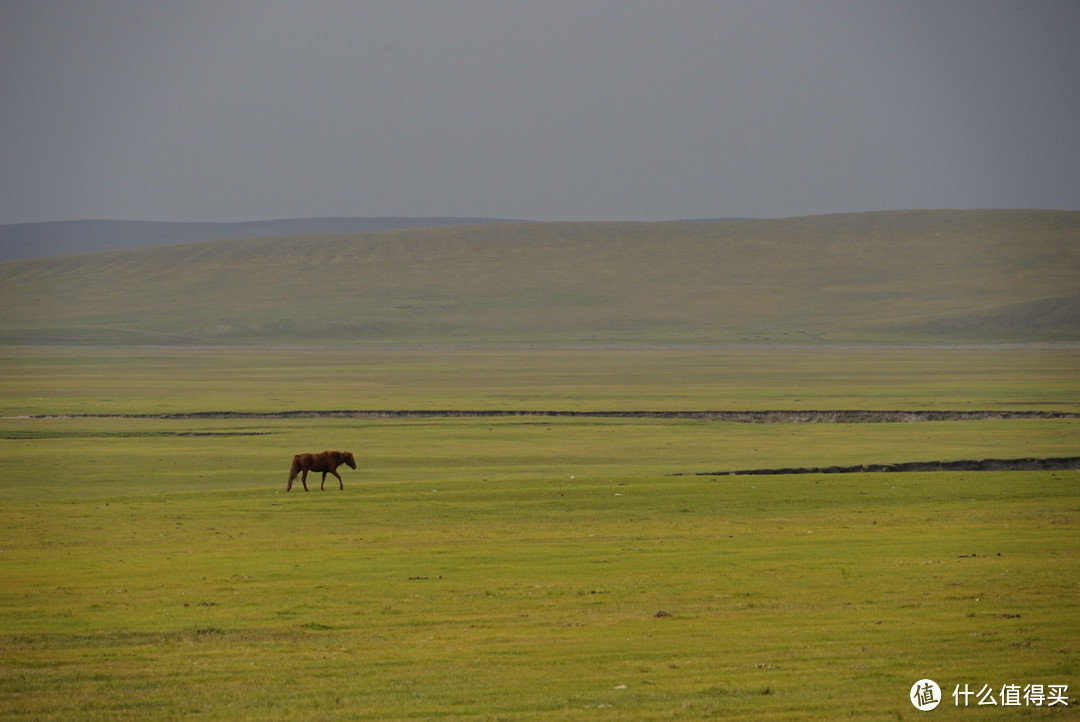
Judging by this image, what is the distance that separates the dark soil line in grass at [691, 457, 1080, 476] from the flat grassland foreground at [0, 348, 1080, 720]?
69cm

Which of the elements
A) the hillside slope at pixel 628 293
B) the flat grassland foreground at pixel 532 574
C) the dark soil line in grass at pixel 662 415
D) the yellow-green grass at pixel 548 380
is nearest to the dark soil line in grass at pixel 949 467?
the flat grassland foreground at pixel 532 574

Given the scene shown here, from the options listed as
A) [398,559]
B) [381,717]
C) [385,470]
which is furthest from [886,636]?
[385,470]

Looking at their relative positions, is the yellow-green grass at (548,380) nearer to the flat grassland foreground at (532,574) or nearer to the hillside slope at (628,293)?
the flat grassland foreground at (532,574)

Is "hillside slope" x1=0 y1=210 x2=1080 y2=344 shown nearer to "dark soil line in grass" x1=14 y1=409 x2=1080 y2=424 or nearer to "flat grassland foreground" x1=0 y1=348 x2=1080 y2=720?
"dark soil line in grass" x1=14 y1=409 x2=1080 y2=424

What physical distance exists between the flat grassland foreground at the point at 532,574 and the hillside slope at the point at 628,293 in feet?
316

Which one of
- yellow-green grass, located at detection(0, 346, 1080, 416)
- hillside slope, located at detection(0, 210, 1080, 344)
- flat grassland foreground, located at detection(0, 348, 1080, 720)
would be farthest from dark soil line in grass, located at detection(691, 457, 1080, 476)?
hillside slope, located at detection(0, 210, 1080, 344)

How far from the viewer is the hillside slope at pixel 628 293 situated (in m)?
140

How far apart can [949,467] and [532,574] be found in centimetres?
1872

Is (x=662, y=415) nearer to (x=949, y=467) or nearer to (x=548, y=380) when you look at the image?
(x=949, y=467)

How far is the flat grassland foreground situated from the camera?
11.2 m

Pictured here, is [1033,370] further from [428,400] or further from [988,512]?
[988,512]

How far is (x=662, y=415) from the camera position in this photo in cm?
4962

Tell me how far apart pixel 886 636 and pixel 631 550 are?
6381mm

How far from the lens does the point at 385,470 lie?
107ft
